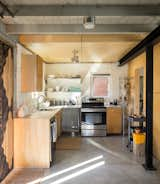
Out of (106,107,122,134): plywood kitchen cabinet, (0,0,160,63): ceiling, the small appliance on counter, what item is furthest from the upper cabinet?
(106,107,122,134): plywood kitchen cabinet

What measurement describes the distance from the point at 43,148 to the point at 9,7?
2533mm

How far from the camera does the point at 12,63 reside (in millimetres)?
4035

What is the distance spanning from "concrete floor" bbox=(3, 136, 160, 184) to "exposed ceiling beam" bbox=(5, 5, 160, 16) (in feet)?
8.44

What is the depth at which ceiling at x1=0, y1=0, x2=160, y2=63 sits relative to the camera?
2.84 m

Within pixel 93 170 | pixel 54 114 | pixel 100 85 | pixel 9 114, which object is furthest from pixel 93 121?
pixel 9 114

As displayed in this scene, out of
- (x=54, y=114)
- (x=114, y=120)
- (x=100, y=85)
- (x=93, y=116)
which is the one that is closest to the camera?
(x=54, y=114)

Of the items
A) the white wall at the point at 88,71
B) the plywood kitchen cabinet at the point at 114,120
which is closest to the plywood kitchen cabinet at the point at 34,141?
the plywood kitchen cabinet at the point at 114,120

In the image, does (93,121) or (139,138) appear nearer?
(139,138)

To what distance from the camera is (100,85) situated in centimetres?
780

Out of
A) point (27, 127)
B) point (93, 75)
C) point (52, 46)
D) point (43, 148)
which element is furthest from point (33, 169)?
point (93, 75)

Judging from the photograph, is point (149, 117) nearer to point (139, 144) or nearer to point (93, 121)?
point (139, 144)

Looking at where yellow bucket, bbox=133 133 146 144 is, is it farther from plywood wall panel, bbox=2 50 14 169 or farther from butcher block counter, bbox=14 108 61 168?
plywood wall panel, bbox=2 50 14 169

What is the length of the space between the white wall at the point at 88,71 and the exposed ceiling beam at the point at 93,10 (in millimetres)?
4923

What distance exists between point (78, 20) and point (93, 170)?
2.67 meters
